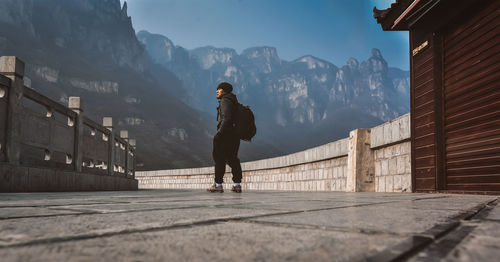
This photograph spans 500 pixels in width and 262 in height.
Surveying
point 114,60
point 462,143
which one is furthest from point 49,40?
point 462,143

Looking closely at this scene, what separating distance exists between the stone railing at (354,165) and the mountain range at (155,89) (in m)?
63.9

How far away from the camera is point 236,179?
6.18m

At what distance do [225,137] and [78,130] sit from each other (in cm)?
428

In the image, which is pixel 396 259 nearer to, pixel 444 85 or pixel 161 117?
pixel 444 85

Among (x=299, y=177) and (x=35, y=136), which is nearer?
(x=35, y=136)

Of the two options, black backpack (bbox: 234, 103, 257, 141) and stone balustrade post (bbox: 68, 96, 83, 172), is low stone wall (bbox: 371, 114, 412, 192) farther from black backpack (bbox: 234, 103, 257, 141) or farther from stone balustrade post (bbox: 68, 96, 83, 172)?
stone balustrade post (bbox: 68, 96, 83, 172)

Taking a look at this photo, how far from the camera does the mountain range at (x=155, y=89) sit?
294 feet

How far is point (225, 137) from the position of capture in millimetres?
5898

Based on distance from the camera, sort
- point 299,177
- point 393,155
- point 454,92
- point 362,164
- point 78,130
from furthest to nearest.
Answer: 1. point 299,177
2. point 78,130
3. point 362,164
4. point 393,155
5. point 454,92

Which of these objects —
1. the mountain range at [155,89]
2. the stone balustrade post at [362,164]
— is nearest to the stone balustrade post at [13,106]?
the stone balustrade post at [362,164]

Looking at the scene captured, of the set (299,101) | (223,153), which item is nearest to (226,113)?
(223,153)

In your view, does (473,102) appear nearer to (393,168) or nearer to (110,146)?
(393,168)

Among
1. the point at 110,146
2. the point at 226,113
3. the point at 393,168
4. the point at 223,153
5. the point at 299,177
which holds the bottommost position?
the point at 299,177

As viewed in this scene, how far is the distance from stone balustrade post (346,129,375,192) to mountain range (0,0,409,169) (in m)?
68.5
